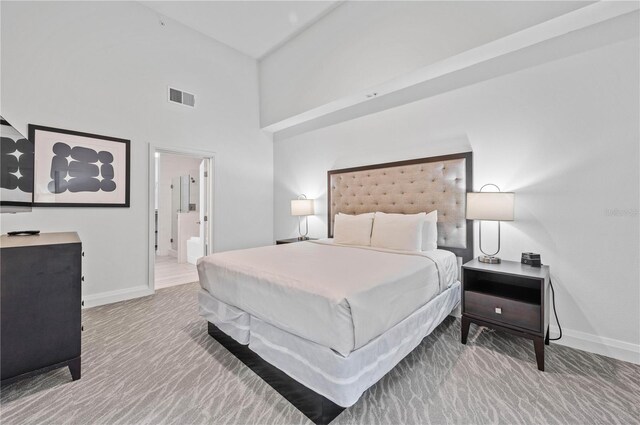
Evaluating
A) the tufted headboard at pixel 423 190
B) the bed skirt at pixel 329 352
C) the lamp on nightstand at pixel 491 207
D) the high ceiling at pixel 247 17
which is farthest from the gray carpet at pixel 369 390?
the high ceiling at pixel 247 17

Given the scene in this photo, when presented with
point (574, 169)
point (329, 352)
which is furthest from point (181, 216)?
point (574, 169)

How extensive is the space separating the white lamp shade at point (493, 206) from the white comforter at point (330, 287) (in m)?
0.53

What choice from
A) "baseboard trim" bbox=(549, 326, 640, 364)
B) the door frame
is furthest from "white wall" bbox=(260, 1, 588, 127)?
"baseboard trim" bbox=(549, 326, 640, 364)

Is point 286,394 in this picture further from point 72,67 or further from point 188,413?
point 72,67

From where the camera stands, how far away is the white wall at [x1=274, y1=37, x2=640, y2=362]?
2.15m

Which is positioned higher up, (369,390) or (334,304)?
(334,304)

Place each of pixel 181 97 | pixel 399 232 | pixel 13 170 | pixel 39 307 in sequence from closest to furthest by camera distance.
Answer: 1. pixel 39 307
2. pixel 13 170
3. pixel 399 232
4. pixel 181 97

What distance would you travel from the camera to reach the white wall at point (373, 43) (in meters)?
2.44

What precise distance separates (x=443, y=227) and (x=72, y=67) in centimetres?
475

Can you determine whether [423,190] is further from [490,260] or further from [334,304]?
[334,304]

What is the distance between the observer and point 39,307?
1729 millimetres

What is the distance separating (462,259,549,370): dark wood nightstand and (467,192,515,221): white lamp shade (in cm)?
44

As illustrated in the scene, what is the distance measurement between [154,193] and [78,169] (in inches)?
33.7

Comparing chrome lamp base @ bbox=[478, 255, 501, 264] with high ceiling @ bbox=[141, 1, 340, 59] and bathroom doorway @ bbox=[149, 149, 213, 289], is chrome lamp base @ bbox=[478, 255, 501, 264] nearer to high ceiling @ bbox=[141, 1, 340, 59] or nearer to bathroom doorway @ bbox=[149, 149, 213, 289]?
high ceiling @ bbox=[141, 1, 340, 59]
